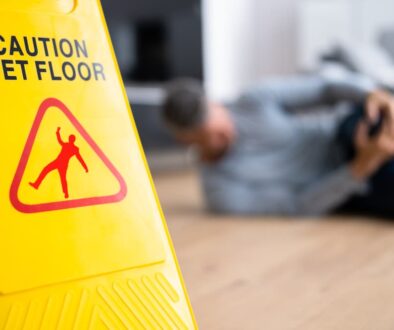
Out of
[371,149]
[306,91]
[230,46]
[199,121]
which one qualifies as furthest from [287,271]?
[230,46]

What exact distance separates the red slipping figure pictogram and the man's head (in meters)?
1.25

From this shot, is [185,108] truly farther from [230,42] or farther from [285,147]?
A: [230,42]

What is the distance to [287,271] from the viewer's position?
1422 millimetres

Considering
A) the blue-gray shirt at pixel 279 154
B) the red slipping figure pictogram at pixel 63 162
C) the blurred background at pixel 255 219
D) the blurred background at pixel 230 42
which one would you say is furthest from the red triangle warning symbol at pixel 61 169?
the blurred background at pixel 230 42

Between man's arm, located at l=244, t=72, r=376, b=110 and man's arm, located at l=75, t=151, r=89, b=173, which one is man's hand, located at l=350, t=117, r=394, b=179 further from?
man's arm, located at l=75, t=151, r=89, b=173

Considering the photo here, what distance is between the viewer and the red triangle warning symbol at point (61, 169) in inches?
33.1

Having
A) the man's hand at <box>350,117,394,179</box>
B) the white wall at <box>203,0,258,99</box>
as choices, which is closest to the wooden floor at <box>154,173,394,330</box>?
the man's hand at <box>350,117,394,179</box>

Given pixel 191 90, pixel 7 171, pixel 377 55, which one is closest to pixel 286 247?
pixel 191 90

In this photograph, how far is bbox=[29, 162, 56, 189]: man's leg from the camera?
851mm

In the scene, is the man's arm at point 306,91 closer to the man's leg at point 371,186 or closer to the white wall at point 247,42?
the man's leg at point 371,186

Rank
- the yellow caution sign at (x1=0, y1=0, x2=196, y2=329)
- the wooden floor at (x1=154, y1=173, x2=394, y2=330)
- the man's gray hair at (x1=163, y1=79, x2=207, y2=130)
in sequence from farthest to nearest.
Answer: the man's gray hair at (x1=163, y1=79, x2=207, y2=130), the wooden floor at (x1=154, y1=173, x2=394, y2=330), the yellow caution sign at (x1=0, y1=0, x2=196, y2=329)

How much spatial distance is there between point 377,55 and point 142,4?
140 centimetres

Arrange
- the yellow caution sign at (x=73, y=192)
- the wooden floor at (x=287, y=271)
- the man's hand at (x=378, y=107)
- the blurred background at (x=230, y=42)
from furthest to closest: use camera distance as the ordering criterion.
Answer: the blurred background at (x=230, y=42), the man's hand at (x=378, y=107), the wooden floor at (x=287, y=271), the yellow caution sign at (x=73, y=192)

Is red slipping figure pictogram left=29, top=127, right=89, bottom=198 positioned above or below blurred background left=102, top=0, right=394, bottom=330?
above
